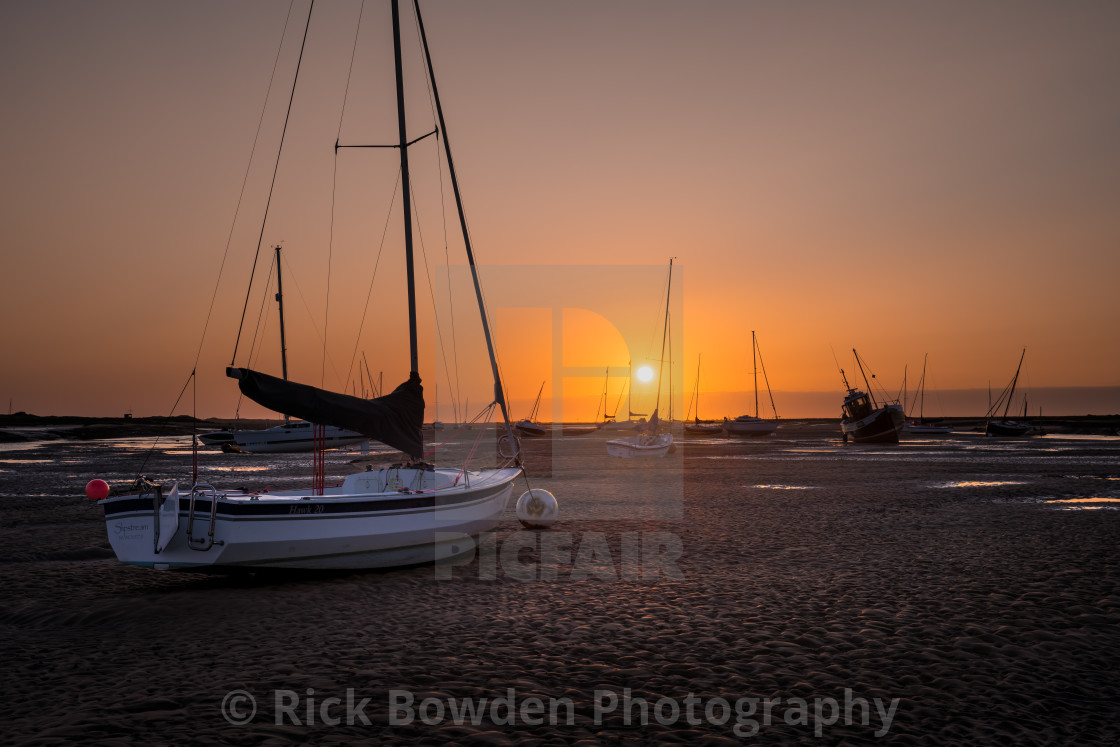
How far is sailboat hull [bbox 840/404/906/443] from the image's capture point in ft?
247

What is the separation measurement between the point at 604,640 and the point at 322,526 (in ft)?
19.3

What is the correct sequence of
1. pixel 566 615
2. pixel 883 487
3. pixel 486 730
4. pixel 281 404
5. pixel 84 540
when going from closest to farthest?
1. pixel 486 730
2. pixel 566 615
3. pixel 281 404
4. pixel 84 540
5. pixel 883 487

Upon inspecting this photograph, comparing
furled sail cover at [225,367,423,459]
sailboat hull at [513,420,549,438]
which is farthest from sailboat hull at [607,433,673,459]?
sailboat hull at [513,420,549,438]

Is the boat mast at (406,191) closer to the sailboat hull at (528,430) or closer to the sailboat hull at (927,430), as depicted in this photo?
the sailboat hull at (528,430)

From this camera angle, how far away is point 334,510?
12.6m

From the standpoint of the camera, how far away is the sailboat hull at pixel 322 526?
11.5 m

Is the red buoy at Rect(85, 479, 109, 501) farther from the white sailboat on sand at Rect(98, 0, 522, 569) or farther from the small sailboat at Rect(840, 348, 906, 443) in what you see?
the small sailboat at Rect(840, 348, 906, 443)

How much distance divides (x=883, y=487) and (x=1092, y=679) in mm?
23246

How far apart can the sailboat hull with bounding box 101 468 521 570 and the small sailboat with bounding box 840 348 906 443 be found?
7010 centimetres

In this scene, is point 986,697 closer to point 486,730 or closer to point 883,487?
point 486,730

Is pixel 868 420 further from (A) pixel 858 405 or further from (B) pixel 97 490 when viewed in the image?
(B) pixel 97 490

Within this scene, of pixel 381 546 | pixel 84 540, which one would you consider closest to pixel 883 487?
pixel 381 546

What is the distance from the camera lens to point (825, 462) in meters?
47.6

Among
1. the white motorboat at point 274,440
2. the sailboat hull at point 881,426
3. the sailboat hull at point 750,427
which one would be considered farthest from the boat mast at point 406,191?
the sailboat hull at point 750,427
